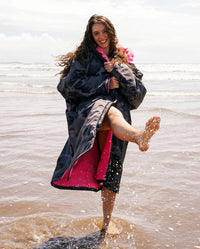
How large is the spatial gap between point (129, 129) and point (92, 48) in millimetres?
976

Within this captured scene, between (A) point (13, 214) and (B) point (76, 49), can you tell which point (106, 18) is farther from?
(A) point (13, 214)

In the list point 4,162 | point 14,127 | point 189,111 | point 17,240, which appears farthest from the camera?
point 189,111

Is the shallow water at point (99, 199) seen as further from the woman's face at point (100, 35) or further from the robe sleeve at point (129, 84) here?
the woman's face at point (100, 35)

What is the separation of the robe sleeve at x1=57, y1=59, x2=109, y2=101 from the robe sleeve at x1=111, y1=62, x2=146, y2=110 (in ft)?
0.41

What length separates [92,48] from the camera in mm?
3291

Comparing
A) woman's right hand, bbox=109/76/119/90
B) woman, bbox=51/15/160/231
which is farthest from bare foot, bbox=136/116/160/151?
woman's right hand, bbox=109/76/119/90

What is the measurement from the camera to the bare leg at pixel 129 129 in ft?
8.59

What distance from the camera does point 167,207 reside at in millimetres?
3773

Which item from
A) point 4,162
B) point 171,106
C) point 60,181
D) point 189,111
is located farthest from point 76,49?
point 171,106

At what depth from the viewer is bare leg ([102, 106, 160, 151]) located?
2619 mm

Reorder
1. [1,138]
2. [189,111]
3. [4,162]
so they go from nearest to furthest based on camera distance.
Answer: [4,162] → [1,138] → [189,111]

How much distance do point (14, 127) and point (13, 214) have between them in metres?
4.05

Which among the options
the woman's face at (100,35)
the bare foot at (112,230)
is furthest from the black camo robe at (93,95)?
the bare foot at (112,230)

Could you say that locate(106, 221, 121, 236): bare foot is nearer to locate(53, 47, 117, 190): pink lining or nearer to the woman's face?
locate(53, 47, 117, 190): pink lining
